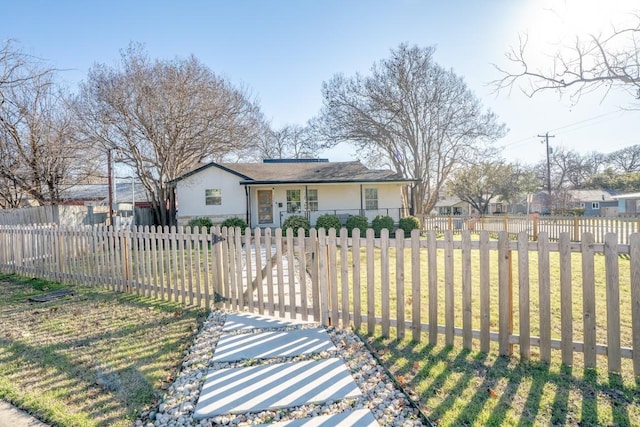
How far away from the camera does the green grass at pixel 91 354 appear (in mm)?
2924

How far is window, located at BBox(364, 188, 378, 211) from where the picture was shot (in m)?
21.2

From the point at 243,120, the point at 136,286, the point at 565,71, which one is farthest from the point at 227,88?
the point at 565,71

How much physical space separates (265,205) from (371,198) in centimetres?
633

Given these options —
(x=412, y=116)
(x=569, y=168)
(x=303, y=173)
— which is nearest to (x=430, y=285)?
(x=303, y=173)

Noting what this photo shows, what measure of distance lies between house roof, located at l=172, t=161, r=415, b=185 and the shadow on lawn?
1614cm

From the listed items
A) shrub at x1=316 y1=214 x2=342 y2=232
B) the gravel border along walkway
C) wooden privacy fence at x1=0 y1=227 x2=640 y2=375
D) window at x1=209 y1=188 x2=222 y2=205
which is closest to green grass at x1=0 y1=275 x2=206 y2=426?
the gravel border along walkway

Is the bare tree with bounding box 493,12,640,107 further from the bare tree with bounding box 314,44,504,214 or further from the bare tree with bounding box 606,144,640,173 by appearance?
the bare tree with bounding box 606,144,640,173

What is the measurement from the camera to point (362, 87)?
77.8ft

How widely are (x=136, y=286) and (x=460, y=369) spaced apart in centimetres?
563

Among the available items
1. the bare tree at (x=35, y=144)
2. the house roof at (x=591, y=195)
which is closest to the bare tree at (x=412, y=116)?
the bare tree at (x=35, y=144)

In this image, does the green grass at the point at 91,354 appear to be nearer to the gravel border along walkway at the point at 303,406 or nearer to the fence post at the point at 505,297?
the gravel border along walkway at the point at 303,406

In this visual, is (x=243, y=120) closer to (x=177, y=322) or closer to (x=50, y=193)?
(x=50, y=193)

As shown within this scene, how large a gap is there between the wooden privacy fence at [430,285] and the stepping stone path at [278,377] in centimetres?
65

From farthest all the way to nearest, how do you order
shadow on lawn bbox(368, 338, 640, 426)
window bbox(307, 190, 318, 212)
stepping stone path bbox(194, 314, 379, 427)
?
window bbox(307, 190, 318, 212), stepping stone path bbox(194, 314, 379, 427), shadow on lawn bbox(368, 338, 640, 426)
